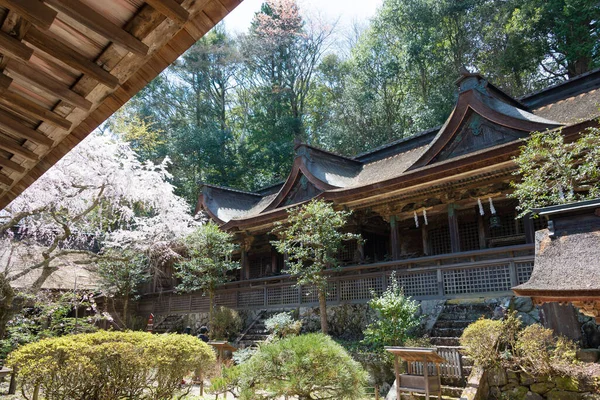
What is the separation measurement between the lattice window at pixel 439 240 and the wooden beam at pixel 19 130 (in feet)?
49.3

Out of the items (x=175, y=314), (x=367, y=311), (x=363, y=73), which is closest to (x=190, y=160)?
(x=363, y=73)

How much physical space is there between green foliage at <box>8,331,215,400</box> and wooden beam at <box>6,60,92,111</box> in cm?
541

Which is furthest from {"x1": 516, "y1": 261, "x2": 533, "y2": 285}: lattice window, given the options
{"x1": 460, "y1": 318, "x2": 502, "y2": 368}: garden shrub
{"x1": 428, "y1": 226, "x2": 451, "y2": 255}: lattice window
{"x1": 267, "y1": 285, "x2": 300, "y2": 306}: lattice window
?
{"x1": 267, "y1": 285, "x2": 300, "y2": 306}: lattice window

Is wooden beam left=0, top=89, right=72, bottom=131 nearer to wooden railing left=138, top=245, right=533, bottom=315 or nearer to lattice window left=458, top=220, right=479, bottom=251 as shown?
wooden railing left=138, top=245, right=533, bottom=315

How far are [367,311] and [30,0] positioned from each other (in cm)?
1246

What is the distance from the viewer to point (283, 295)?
15.9 metres

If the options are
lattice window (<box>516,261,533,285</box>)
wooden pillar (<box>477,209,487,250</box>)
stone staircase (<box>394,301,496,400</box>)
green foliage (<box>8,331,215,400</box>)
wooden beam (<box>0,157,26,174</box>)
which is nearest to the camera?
wooden beam (<box>0,157,26,174</box>)

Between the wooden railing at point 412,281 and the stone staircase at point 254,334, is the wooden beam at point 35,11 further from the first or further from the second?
the stone staircase at point 254,334

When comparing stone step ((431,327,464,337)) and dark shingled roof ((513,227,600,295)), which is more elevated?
dark shingled roof ((513,227,600,295))

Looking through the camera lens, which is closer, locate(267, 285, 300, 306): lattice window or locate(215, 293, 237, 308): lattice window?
locate(267, 285, 300, 306): lattice window

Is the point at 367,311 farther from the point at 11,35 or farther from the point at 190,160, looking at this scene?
the point at 190,160

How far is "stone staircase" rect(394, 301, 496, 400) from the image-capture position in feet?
27.1

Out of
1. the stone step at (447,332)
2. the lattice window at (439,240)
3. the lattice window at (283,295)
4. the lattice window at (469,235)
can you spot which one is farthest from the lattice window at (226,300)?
the stone step at (447,332)

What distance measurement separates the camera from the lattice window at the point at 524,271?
10473 millimetres
